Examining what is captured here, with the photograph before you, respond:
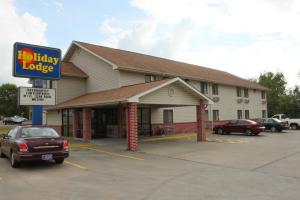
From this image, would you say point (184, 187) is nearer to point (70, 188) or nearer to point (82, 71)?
point (70, 188)

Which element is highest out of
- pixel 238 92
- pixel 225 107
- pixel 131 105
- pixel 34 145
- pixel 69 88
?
pixel 238 92

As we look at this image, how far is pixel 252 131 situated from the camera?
82.8ft

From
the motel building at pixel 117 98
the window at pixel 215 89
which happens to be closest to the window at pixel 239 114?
the window at pixel 215 89

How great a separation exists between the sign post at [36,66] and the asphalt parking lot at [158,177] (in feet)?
12.5

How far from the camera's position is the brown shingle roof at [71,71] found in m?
24.4

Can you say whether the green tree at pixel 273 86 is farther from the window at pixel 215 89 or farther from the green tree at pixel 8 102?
the green tree at pixel 8 102

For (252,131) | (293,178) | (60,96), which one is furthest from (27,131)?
(252,131)

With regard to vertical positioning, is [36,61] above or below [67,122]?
above

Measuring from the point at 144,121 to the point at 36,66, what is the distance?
10.9m

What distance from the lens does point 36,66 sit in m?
16.7

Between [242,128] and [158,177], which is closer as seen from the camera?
[158,177]

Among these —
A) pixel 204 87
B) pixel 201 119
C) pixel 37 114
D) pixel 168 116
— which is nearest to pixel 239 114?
pixel 204 87

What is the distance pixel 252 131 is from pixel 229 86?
9895mm

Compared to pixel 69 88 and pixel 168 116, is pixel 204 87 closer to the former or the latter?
pixel 168 116
